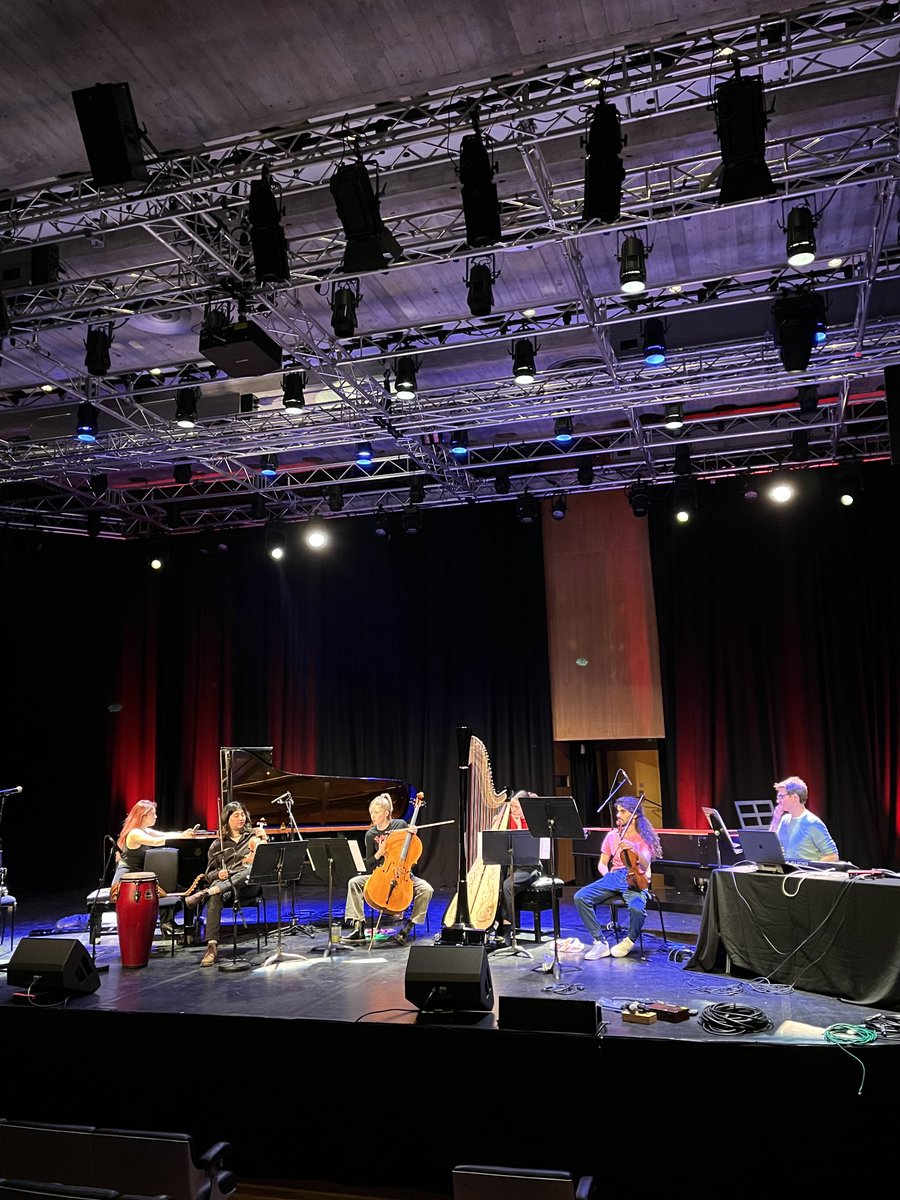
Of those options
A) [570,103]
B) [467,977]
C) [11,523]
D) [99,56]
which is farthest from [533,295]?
[11,523]

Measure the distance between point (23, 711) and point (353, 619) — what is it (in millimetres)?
4977

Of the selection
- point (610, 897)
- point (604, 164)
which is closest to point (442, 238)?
point (604, 164)

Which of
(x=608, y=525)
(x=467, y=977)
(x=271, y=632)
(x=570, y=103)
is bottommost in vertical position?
(x=467, y=977)

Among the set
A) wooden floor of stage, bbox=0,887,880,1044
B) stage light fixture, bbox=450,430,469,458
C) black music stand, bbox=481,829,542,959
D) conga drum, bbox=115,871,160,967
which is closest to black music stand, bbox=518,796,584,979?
black music stand, bbox=481,829,542,959

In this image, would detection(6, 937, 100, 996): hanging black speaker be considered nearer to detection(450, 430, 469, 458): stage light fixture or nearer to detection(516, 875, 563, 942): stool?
detection(516, 875, 563, 942): stool

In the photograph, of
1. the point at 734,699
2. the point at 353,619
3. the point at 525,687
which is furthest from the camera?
the point at 353,619

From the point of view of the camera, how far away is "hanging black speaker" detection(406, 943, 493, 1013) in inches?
183

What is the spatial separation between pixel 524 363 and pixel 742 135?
3.50 metres

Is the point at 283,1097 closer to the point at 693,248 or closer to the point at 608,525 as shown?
the point at 693,248

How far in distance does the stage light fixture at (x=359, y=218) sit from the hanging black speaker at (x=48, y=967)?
4.70 meters

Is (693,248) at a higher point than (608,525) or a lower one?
higher

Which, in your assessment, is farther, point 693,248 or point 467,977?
point 693,248

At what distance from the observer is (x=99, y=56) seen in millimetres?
5488

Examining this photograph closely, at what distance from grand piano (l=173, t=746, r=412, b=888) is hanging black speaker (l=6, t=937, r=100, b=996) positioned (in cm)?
315
